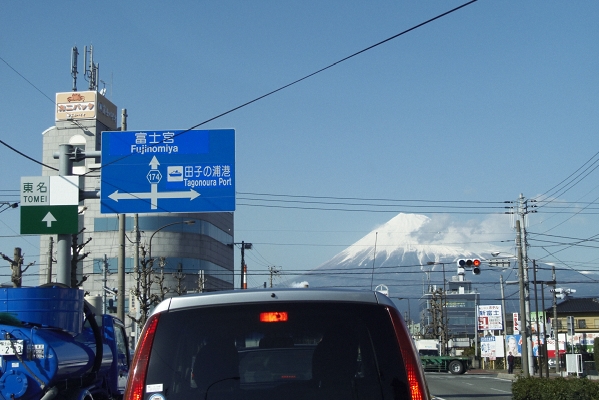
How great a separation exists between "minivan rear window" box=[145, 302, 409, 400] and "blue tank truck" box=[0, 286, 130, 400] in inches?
256

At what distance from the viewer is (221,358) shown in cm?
410

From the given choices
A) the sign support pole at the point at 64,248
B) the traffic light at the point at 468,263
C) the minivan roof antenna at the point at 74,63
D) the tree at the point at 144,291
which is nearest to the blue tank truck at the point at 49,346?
the sign support pole at the point at 64,248

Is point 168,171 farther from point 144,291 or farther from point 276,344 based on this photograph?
point 144,291

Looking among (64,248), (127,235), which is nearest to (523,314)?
(64,248)

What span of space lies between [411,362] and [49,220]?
44.4ft

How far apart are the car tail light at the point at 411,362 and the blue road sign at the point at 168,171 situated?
12604 millimetres

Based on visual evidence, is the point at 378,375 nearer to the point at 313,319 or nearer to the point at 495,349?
the point at 313,319

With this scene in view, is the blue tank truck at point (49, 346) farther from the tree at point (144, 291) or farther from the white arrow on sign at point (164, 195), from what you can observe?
the tree at point (144, 291)

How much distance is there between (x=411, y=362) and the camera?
4.00 metres

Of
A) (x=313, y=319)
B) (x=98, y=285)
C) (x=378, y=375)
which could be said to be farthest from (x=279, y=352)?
(x=98, y=285)

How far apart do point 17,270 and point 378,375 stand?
3496cm

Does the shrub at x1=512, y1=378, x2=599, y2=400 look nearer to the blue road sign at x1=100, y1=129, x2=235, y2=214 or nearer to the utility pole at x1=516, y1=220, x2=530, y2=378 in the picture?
the blue road sign at x1=100, y1=129, x2=235, y2=214

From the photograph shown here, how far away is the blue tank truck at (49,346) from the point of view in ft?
32.3

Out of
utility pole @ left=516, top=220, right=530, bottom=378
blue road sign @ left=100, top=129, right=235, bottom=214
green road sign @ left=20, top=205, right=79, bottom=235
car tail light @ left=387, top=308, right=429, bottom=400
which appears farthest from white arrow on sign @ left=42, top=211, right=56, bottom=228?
utility pole @ left=516, top=220, right=530, bottom=378
